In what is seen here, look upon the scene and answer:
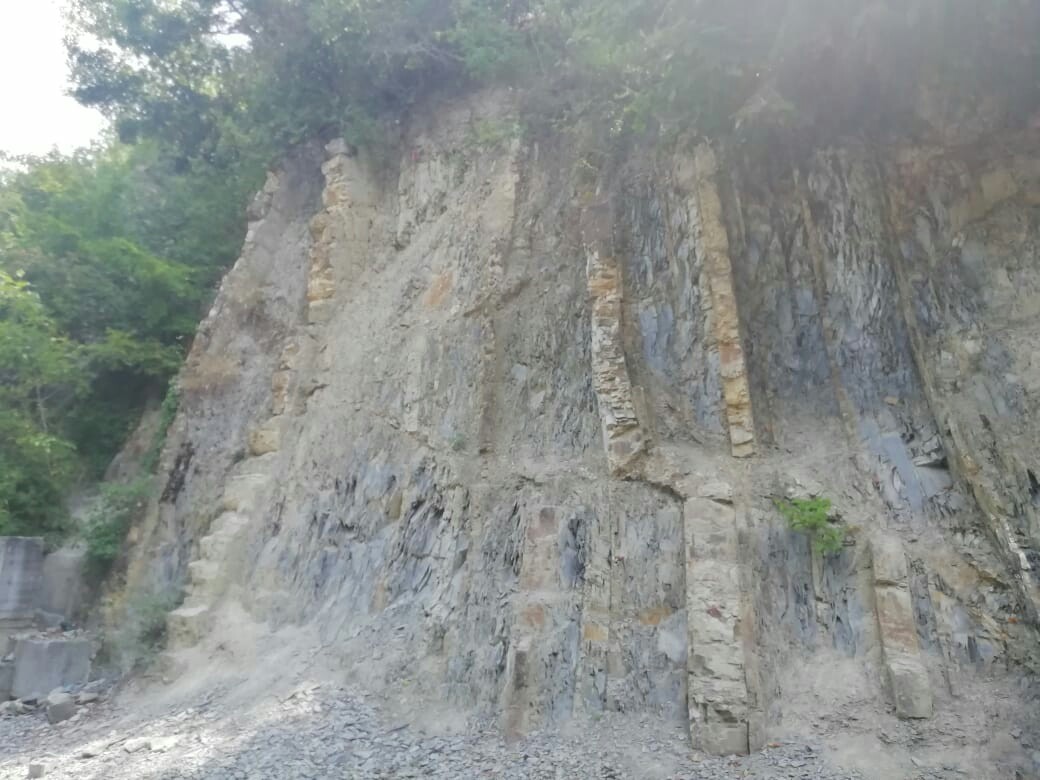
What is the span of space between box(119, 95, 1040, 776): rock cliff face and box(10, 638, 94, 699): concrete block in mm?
1067

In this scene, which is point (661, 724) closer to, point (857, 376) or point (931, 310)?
point (857, 376)

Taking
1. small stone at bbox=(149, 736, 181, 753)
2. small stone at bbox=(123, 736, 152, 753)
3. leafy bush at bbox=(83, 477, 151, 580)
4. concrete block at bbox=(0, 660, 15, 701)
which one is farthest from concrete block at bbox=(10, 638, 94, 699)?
small stone at bbox=(149, 736, 181, 753)

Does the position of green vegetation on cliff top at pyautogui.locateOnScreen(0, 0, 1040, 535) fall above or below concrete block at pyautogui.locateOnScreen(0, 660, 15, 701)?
above

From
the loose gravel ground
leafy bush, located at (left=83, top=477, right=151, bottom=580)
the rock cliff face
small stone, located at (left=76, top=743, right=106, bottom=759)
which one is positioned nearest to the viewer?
the loose gravel ground

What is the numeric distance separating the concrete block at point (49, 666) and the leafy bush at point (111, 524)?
1515 millimetres

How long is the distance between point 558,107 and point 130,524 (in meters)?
8.37

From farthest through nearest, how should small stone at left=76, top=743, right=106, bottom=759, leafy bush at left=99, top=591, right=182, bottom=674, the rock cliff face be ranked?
leafy bush at left=99, top=591, right=182, bottom=674, small stone at left=76, top=743, right=106, bottom=759, the rock cliff face

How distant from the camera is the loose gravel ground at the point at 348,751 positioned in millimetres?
4945

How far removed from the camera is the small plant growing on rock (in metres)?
5.81

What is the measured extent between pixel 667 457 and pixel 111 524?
8128 millimetres

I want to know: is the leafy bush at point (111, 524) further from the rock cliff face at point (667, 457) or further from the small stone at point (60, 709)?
the small stone at point (60, 709)

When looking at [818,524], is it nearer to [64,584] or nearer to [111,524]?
[111,524]

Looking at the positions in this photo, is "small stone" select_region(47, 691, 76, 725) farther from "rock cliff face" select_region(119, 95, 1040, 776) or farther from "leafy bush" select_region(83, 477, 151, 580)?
"leafy bush" select_region(83, 477, 151, 580)

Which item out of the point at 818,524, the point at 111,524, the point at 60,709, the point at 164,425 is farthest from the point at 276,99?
the point at 818,524
